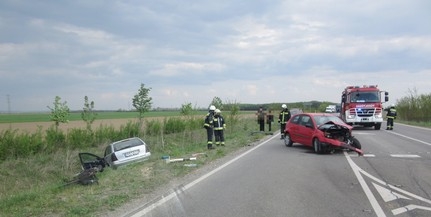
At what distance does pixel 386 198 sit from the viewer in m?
7.27

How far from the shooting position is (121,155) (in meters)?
17.0

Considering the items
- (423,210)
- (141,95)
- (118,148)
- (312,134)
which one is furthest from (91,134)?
(423,210)

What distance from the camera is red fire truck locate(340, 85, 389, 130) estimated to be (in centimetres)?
2745

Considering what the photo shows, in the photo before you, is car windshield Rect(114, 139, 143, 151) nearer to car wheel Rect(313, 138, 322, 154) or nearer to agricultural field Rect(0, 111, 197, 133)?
agricultural field Rect(0, 111, 197, 133)

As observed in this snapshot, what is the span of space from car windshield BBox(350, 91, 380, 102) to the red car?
12.6m

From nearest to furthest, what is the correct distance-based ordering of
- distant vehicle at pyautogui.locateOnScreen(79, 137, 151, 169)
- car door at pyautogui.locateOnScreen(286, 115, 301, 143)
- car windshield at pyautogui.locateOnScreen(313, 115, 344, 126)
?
1. car windshield at pyautogui.locateOnScreen(313, 115, 344, 126)
2. distant vehicle at pyautogui.locateOnScreen(79, 137, 151, 169)
3. car door at pyautogui.locateOnScreen(286, 115, 301, 143)

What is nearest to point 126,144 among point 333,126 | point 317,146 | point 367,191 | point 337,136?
point 317,146

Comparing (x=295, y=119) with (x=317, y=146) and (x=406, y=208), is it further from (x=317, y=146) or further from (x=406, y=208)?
(x=406, y=208)

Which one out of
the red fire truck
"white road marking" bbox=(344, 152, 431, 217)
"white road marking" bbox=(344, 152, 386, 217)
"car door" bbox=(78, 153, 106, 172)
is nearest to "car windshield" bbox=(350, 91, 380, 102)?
the red fire truck

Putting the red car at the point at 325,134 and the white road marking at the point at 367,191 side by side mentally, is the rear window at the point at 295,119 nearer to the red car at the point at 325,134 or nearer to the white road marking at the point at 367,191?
the red car at the point at 325,134

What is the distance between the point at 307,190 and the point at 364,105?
2131cm

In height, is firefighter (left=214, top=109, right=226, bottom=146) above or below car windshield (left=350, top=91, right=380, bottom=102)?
below

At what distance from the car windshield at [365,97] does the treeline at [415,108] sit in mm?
21777

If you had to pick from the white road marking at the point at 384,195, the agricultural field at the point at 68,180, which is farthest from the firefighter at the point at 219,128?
the white road marking at the point at 384,195
